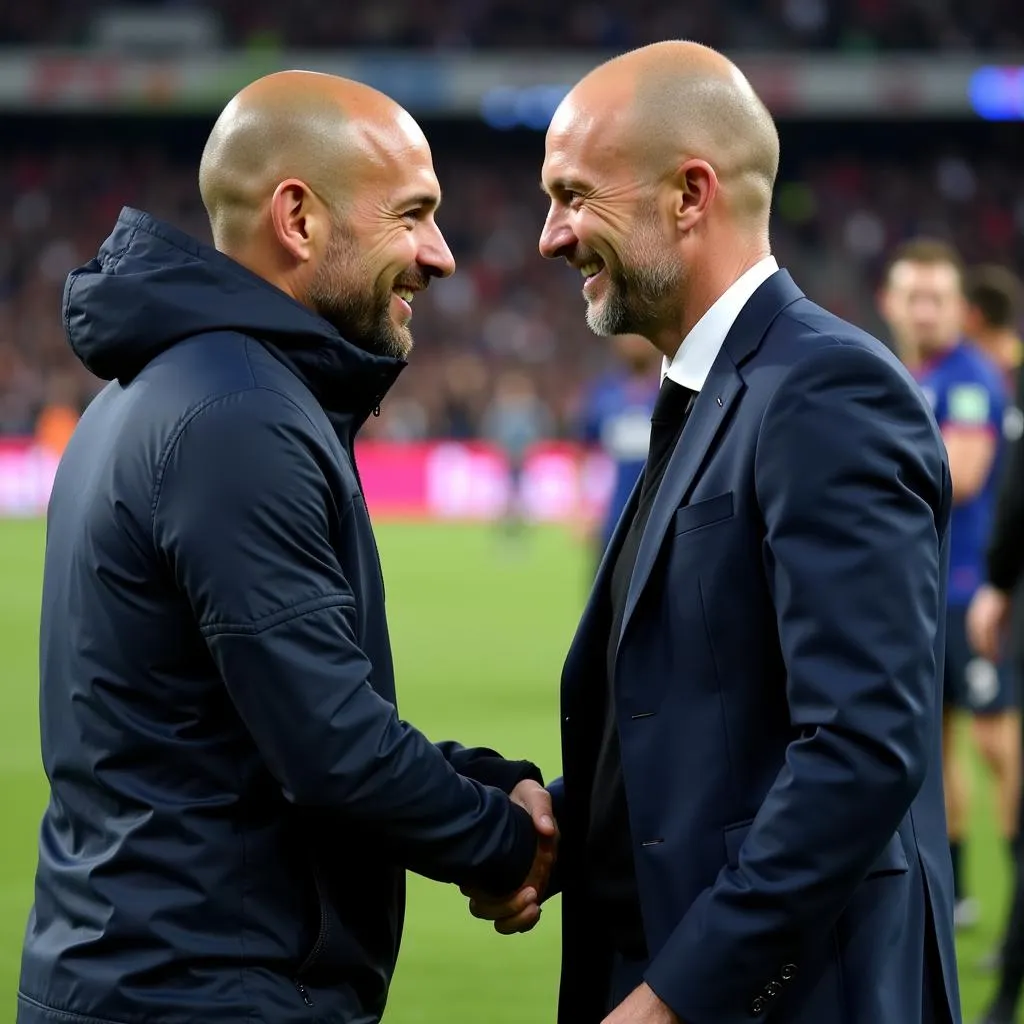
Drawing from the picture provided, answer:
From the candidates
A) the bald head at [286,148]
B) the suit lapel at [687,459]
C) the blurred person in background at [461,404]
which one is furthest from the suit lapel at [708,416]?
the blurred person in background at [461,404]

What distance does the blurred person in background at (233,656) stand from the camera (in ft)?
7.94

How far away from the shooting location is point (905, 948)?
2.47 m

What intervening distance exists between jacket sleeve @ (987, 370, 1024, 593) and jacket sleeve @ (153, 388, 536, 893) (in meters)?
3.20

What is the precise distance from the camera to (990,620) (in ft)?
18.9

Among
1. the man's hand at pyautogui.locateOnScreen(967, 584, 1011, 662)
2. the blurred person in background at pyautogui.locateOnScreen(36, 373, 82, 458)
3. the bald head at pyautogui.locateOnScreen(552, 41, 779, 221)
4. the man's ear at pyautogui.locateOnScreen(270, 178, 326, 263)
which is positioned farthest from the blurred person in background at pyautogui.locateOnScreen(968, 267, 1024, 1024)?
the blurred person in background at pyautogui.locateOnScreen(36, 373, 82, 458)

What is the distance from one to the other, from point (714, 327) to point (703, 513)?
1.20 feet

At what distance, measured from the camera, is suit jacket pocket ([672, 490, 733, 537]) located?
242 centimetres

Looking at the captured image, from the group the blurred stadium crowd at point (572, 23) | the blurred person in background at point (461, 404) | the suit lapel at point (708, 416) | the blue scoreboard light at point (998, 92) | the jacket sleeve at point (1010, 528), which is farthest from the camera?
the blurred stadium crowd at point (572, 23)

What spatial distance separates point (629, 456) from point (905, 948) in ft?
22.9

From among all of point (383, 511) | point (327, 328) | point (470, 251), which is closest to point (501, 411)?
point (383, 511)

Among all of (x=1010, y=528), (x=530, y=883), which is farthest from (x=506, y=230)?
(x=530, y=883)

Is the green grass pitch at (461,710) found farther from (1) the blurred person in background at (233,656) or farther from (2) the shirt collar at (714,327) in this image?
(2) the shirt collar at (714,327)

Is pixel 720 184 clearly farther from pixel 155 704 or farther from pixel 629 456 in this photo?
pixel 629 456

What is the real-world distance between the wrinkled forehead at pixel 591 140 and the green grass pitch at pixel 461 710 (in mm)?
3414
